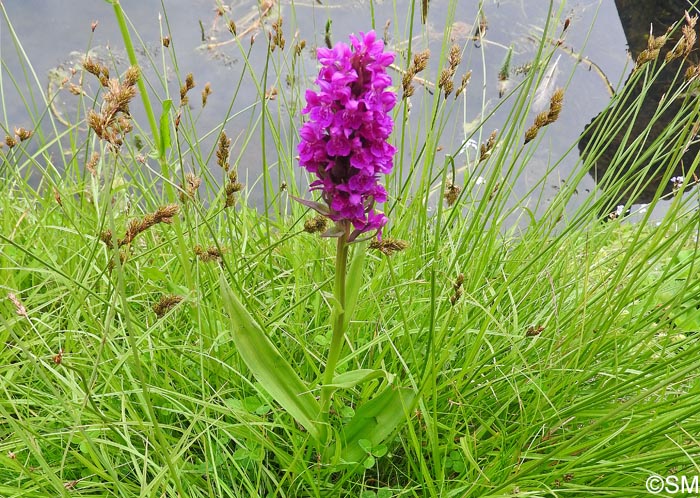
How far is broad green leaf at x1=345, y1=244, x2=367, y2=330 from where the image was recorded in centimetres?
122

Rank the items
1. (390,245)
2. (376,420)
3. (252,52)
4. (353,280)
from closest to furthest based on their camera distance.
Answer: (390,245) → (353,280) → (376,420) → (252,52)

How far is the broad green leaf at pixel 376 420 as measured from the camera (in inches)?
50.1

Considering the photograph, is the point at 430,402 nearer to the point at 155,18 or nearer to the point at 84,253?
the point at 84,253

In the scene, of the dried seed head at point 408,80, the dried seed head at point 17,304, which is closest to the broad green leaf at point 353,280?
the dried seed head at point 408,80

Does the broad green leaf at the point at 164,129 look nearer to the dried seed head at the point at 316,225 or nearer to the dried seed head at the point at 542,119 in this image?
the dried seed head at the point at 316,225

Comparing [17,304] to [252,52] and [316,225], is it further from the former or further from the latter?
[252,52]

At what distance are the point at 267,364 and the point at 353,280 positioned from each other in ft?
0.88

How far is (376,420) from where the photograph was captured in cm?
134

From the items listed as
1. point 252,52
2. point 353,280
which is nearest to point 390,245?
point 353,280

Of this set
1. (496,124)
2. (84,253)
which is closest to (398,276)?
(84,253)

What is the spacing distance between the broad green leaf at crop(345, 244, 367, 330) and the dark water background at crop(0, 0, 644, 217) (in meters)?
2.79

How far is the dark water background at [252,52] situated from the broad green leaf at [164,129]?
265 centimetres

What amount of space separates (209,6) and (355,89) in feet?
14.2

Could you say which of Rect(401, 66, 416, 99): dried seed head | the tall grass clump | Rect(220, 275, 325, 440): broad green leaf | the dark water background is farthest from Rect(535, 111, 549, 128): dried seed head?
the dark water background
